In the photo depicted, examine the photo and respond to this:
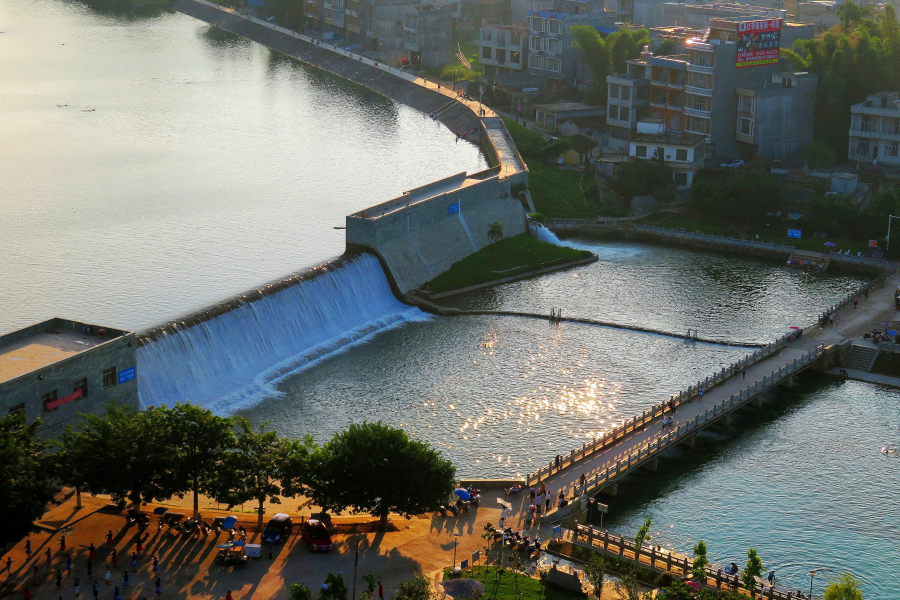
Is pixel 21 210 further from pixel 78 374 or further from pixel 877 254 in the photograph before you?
pixel 877 254

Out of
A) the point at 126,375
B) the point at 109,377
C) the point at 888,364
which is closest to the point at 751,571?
the point at 126,375

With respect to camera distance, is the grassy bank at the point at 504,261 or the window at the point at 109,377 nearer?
the window at the point at 109,377

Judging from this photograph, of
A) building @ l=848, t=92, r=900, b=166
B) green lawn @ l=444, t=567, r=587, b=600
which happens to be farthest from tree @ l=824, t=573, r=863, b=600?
building @ l=848, t=92, r=900, b=166

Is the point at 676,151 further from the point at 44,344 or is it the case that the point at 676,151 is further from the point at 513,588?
the point at 513,588

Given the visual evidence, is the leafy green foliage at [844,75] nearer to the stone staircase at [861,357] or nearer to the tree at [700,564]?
the stone staircase at [861,357]

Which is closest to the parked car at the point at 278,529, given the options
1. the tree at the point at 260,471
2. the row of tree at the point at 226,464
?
the tree at the point at 260,471
